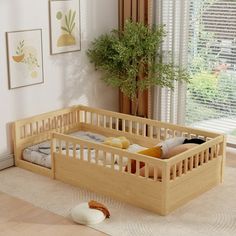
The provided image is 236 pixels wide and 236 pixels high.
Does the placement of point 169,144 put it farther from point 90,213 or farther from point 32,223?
point 32,223

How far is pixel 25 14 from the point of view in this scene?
4.23 metres

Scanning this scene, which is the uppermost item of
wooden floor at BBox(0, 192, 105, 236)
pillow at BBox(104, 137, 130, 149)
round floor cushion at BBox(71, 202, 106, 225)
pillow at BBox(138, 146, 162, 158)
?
pillow at BBox(138, 146, 162, 158)

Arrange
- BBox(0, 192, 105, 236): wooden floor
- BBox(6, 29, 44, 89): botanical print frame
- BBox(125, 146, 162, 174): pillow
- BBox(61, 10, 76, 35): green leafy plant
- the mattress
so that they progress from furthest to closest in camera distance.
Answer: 1. BBox(61, 10, 76, 35): green leafy plant
2. BBox(6, 29, 44, 89): botanical print frame
3. the mattress
4. BBox(125, 146, 162, 174): pillow
5. BBox(0, 192, 105, 236): wooden floor

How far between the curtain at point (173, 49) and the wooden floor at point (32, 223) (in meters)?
1.95

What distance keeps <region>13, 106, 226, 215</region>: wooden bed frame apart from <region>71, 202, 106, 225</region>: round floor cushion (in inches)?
12.9

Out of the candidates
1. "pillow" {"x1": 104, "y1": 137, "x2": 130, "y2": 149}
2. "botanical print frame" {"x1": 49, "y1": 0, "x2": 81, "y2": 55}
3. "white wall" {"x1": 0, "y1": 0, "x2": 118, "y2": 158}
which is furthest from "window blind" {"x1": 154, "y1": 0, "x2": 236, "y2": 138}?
"pillow" {"x1": 104, "y1": 137, "x2": 130, "y2": 149}

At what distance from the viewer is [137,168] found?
3.50 metres

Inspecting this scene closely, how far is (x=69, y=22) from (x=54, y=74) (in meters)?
0.47

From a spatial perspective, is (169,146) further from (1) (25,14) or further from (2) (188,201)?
(1) (25,14)

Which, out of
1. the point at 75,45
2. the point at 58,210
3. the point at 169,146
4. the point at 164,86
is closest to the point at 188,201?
the point at 169,146

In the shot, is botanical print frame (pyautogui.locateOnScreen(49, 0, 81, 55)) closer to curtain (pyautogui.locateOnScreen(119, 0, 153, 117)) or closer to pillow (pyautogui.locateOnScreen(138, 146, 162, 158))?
curtain (pyautogui.locateOnScreen(119, 0, 153, 117))

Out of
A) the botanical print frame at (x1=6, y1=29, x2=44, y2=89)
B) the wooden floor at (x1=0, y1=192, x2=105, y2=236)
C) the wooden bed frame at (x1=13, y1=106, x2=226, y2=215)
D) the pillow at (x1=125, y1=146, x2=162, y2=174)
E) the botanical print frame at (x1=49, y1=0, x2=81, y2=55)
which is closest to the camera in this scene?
the wooden floor at (x1=0, y1=192, x2=105, y2=236)

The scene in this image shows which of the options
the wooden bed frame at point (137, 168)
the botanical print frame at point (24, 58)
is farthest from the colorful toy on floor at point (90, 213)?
the botanical print frame at point (24, 58)

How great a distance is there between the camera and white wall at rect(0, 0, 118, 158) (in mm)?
4180
